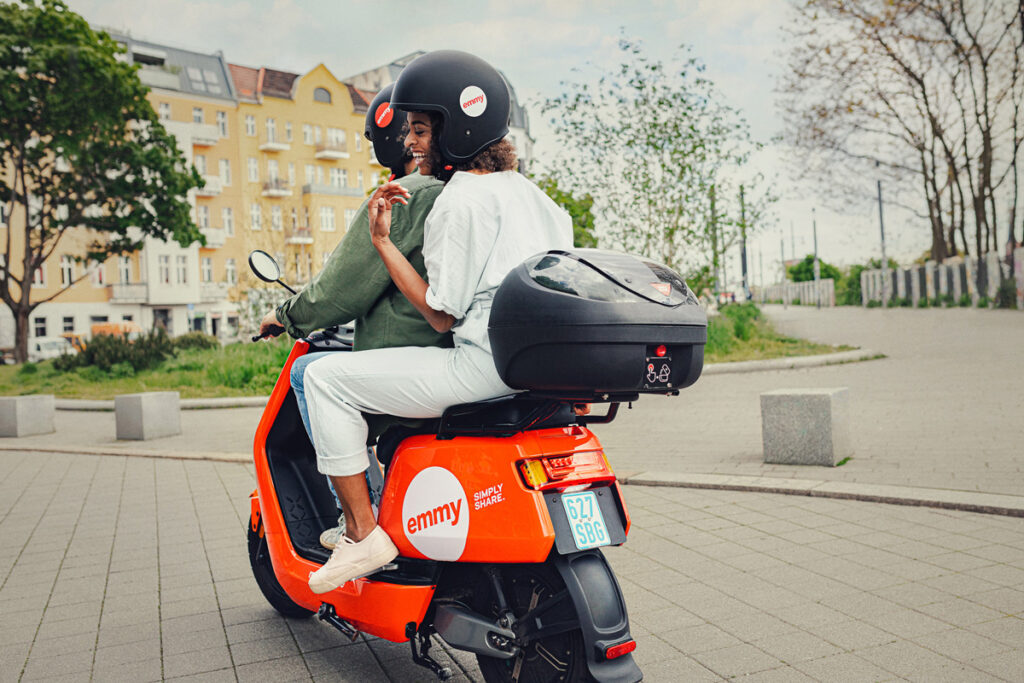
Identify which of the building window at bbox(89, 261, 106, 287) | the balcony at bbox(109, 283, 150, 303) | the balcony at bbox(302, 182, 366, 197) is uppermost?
the balcony at bbox(302, 182, 366, 197)

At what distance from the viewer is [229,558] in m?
4.80

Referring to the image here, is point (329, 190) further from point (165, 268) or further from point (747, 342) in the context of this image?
point (747, 342)

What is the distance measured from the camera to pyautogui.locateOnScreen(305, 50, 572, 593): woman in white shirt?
8.19ft

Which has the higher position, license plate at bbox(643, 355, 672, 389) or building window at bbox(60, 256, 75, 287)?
building window at bbox(60, 256, 75, 287)

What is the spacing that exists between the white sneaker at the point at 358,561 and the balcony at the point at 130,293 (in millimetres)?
49950

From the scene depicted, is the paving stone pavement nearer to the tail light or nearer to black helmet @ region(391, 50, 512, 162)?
the tail light

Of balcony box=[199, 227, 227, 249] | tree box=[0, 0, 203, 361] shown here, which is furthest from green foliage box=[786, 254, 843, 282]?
tree box=[0, 0, 203, 361]

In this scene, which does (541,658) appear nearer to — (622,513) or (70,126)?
(622,513)

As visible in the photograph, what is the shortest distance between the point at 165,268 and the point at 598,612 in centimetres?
5192

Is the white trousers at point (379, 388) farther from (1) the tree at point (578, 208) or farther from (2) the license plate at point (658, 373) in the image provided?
(1) the tree at point (578, 208)

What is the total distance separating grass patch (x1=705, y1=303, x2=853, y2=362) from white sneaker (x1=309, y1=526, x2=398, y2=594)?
529 inches

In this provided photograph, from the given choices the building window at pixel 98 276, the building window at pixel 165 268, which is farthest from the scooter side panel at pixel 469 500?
the building window at pixel 165 268

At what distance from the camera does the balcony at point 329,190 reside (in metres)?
58.3

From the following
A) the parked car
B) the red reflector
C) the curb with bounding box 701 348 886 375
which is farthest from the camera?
the parked car
